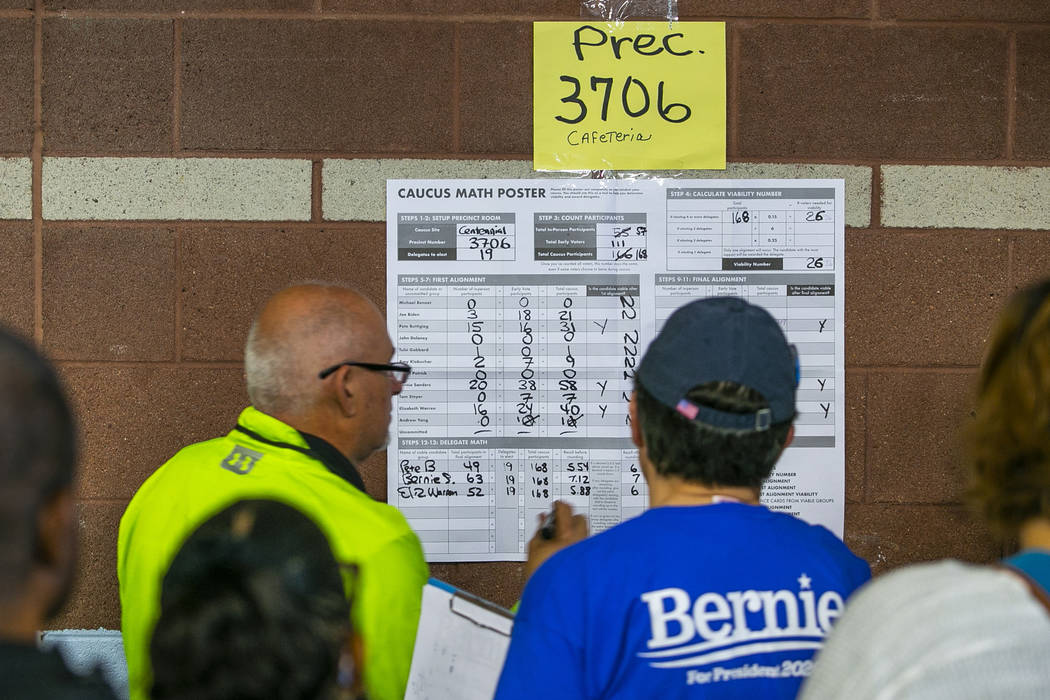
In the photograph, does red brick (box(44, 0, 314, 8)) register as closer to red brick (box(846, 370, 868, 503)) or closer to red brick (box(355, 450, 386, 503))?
red brick (box(355, 450, 386, 503))

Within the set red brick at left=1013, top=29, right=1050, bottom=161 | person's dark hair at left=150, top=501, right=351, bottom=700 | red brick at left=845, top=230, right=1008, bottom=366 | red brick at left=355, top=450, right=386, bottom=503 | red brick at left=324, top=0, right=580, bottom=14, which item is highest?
red brick at left=324, top=0, right=580, bottom=14

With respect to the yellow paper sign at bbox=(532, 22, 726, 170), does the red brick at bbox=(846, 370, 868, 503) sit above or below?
below

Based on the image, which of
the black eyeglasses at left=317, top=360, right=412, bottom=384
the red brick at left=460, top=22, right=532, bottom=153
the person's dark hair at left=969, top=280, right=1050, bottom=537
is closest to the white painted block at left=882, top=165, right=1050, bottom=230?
the red brick at left=460, top=22, right=532, bottom=153

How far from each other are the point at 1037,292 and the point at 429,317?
1.68 meters

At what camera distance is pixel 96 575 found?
2.43 metres

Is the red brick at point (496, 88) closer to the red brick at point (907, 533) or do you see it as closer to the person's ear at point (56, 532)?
the red brick at point (907, 533)

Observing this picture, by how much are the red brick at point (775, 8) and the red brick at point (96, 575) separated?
2.23m

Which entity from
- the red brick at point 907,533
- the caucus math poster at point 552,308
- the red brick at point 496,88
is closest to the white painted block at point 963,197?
the caucus math poster at point 552,308

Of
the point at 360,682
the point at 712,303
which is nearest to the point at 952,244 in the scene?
the point at 712,303

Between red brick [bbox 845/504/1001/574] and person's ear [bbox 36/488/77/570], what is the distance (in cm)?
218

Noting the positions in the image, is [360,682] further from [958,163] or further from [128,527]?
[958,163]

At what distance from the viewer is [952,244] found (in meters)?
2.44

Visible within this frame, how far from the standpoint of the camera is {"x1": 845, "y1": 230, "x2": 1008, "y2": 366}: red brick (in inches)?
95.3

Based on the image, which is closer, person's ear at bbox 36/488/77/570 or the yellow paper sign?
person's ear at bbox 36/488/77/570
